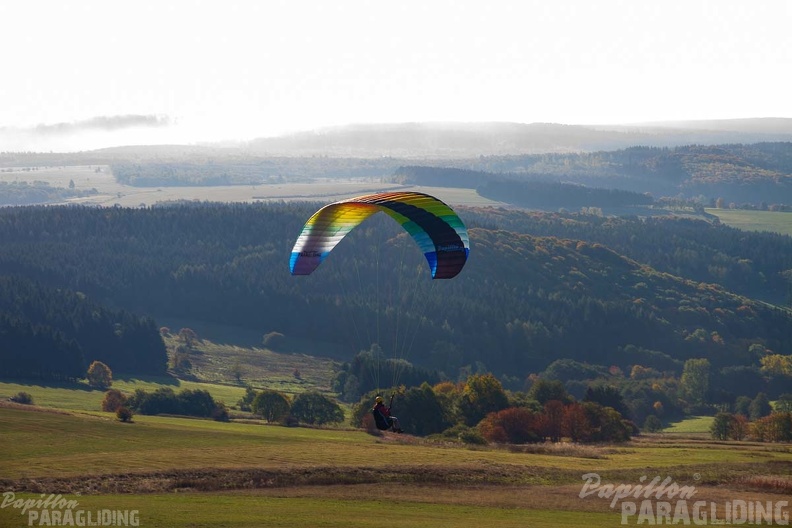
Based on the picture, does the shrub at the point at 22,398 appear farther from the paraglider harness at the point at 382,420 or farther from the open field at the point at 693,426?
the open field at the point at 693,426

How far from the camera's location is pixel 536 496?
6166 cm

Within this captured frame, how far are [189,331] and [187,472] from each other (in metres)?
134

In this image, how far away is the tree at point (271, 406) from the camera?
112 m

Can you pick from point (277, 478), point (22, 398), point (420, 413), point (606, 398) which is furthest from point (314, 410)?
point (277, 478)


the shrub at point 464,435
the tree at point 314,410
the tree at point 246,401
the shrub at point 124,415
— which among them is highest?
the shrub at point 124,415

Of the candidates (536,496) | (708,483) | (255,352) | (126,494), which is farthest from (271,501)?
(255,352)

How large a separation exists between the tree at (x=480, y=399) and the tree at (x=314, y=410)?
1410 centimetres

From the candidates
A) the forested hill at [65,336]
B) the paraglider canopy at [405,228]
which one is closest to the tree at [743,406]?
the forested hill at [65,336]

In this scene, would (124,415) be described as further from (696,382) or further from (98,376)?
(696,382)

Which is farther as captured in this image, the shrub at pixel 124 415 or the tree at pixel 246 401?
the tree at pixel 246 401

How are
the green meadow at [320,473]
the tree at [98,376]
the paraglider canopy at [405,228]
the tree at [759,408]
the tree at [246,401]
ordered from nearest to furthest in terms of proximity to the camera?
the green meadow at [320,473], the paraglider canopy at [405,228], the tree at [246,401], the tree at [98,376], the tree at [759,408]

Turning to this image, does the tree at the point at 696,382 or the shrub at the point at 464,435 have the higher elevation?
the shrub at the point at 464,435

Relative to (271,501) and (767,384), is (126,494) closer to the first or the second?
(271,501)

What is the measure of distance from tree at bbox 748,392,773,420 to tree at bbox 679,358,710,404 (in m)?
10.5
